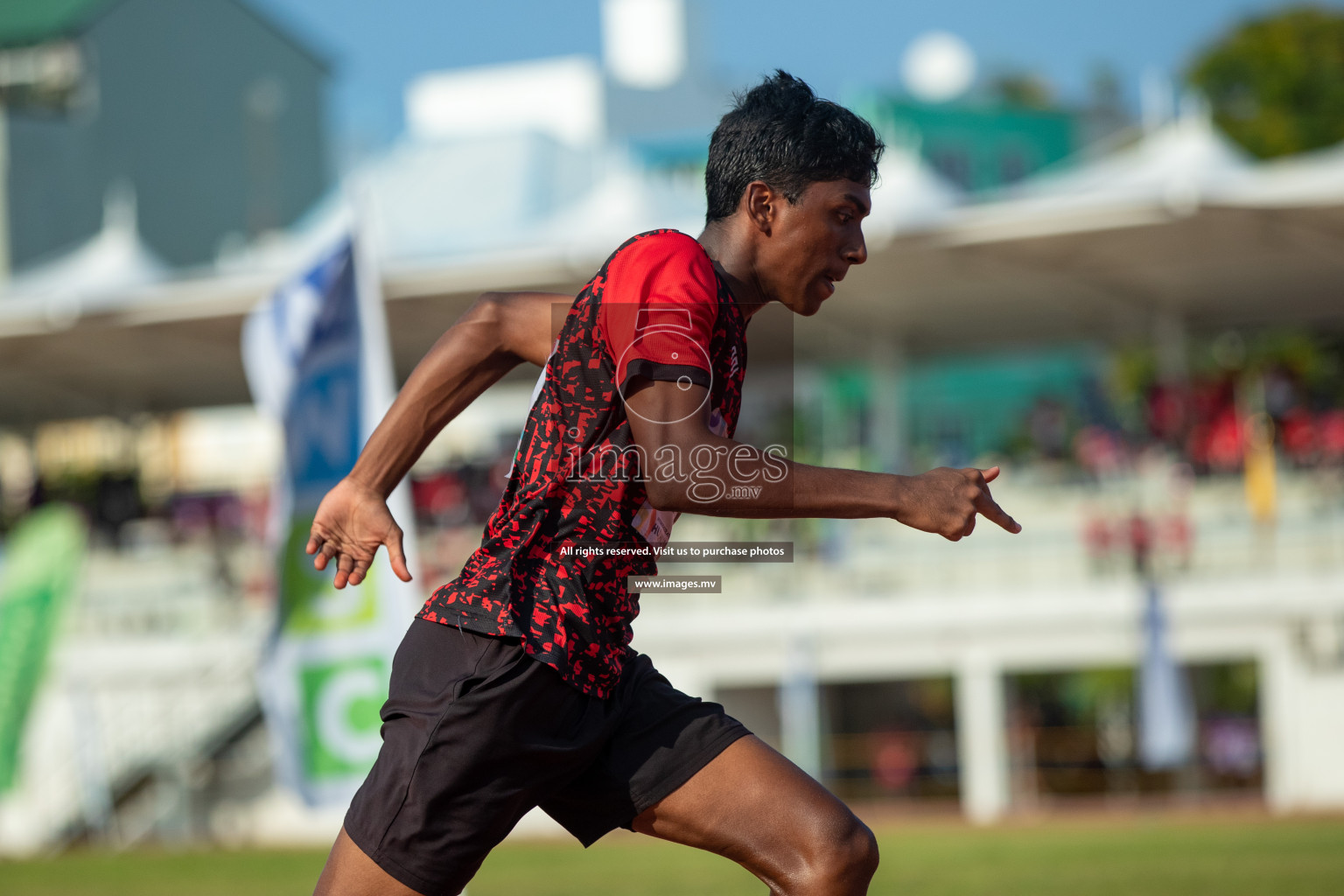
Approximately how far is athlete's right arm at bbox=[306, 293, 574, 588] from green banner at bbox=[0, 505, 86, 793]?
1170cm

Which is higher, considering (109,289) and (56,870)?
(109,289)

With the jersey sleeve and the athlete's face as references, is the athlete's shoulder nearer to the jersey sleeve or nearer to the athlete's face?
the jersey sleeve

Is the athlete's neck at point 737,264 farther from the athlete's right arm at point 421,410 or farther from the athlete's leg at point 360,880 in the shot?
the athlete's leg at point 360,880

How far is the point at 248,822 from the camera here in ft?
61.6

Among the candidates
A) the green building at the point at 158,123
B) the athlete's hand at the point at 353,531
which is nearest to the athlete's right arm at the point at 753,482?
the athlete's hand at the point at 353,531

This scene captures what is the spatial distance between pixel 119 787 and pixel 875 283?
10226 mm

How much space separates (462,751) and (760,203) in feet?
3.37

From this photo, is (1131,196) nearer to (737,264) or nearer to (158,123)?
(737,264)

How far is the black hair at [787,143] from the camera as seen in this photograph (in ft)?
9.22

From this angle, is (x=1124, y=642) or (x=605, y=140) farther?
(x=605, y=140)

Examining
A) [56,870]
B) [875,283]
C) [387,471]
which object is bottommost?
[56,870]

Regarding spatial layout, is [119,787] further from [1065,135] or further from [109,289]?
[1065,135]

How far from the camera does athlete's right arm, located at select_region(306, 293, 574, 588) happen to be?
10.3 ft

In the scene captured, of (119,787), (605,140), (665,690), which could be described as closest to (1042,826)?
(119,787)
